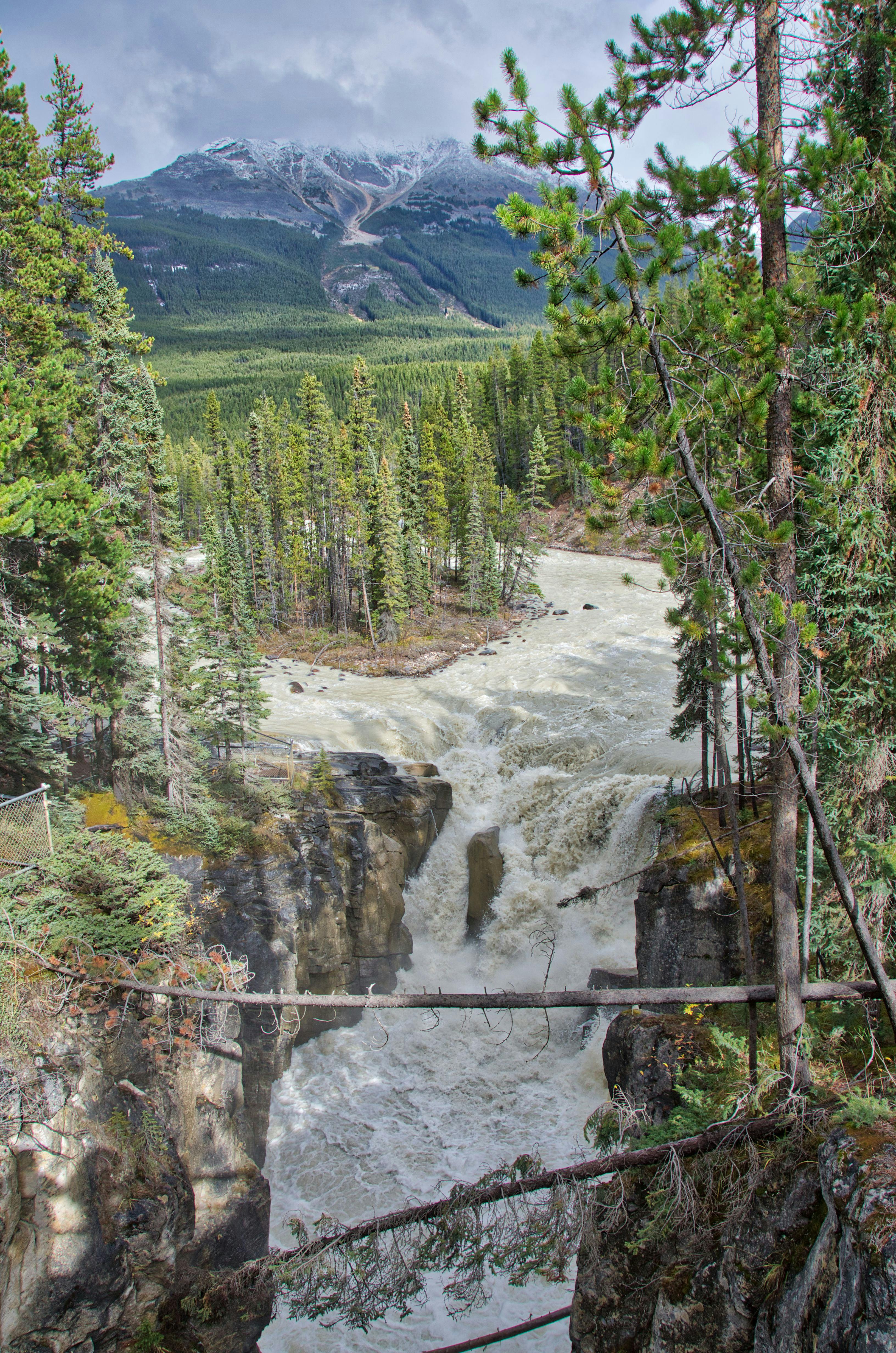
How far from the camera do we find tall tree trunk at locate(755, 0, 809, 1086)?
6184 millimetres

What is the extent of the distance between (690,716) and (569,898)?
6.65 m

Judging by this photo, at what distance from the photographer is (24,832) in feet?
37.9

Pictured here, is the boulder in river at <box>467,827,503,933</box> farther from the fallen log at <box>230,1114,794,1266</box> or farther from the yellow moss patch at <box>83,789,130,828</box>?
the fallen log at <box>230,1114,794,1266</box>

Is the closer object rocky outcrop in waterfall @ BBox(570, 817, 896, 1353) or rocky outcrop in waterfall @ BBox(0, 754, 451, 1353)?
rocky outcrop in waterfall @ BBox(570, 817, 896, 1353)

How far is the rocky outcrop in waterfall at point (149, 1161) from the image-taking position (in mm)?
8266

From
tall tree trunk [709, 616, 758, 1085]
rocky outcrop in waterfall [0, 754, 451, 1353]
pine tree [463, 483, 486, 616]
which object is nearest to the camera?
tall tree trunk [709, 616, 758, 1085]

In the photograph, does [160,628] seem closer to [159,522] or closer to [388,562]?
[159,522]

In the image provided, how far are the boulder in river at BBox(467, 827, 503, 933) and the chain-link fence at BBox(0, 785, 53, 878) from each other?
13.5 metres

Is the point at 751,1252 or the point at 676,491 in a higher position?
the point at 676,491

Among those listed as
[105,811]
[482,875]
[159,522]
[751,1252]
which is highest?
[159,522]

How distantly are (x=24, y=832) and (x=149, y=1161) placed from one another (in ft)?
17.2

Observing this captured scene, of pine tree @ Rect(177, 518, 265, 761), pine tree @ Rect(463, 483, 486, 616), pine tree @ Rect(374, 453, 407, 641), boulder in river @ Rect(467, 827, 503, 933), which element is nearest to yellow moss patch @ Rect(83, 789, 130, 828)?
pine tree @ Rect(177, 518, 265, 761)

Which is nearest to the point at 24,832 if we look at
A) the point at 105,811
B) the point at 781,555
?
the point at 105,811

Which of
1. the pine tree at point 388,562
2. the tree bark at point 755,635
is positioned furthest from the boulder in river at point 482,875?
the pine tree at point 388,562
